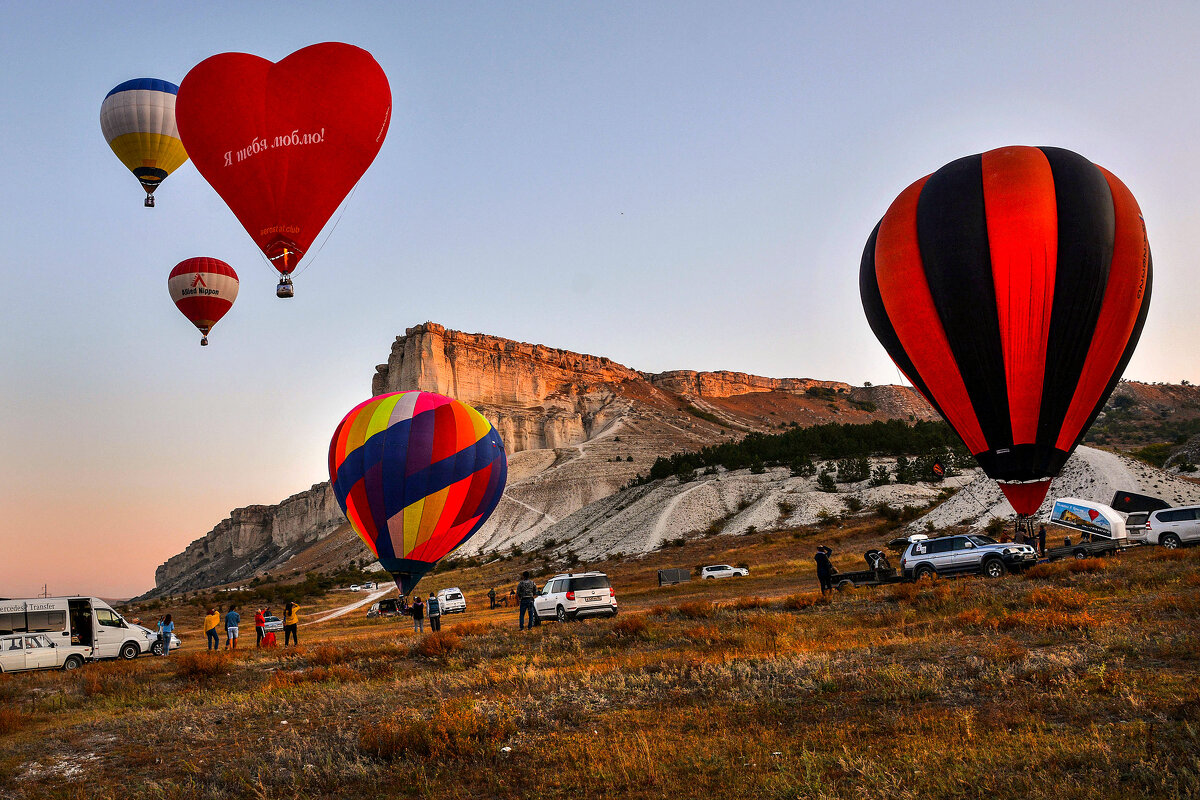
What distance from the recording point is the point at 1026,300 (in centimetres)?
1700

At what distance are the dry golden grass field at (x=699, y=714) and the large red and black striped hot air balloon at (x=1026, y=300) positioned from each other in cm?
343

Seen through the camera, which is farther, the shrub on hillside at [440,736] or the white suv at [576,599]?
the white suv at [576,599]

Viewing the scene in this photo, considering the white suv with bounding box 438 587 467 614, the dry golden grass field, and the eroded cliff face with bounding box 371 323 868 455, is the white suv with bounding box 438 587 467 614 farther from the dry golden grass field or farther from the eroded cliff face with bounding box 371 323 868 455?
the eroded cliff face with bounding box 371 323 868 455

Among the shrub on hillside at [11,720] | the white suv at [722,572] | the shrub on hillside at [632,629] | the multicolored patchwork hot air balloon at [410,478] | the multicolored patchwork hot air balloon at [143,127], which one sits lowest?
the white suv at [722,572]

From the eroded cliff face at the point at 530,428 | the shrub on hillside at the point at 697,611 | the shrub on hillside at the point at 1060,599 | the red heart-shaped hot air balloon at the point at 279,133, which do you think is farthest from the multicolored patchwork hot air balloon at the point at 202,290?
the eroded cliff face at the point at 530,428

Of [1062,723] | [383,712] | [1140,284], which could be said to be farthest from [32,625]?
[1140,284]

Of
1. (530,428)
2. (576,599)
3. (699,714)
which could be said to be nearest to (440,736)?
(699,714)

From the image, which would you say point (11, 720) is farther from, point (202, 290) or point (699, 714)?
point (202, 290)

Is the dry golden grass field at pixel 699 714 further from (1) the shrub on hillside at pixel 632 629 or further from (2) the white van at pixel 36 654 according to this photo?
(2) the white van at pixel 36 654

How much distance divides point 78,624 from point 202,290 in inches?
423

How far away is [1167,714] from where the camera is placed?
7457 millimetres

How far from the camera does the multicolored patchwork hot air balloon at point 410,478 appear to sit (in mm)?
22109

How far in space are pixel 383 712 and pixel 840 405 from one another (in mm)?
185939

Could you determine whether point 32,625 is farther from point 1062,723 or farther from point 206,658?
point 1062,723
